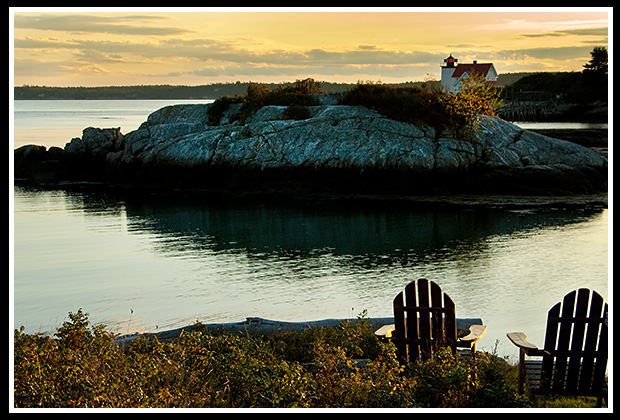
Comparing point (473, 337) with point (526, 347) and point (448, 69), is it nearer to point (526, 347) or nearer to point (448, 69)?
point (526, 347)

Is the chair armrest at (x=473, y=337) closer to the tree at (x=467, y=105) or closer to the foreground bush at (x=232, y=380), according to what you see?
the foreground bush at (x=232, y=380)

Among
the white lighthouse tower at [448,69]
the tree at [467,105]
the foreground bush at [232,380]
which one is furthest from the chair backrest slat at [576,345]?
the white lighthouse tower at [448,69]

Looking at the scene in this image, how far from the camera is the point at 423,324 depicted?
29.2ft

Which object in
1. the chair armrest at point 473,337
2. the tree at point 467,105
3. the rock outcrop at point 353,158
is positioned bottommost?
the chair armrest at point 473,337

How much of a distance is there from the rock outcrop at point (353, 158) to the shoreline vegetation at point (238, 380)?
23160 mm

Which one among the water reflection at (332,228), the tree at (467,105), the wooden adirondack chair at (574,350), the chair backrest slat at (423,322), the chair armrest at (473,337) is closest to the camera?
the wooden adirondack chair at (574,350)

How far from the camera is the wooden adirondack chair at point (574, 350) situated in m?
8.22

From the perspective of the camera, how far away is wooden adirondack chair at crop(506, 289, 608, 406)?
8.22m

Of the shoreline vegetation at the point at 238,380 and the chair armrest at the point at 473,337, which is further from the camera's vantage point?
the chair armrest at the point at 473,337

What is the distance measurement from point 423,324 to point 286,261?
10489mm

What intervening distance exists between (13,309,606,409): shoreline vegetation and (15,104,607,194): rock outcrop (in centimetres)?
2316

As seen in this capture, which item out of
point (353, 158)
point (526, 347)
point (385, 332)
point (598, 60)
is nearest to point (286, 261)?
point (385, 332)

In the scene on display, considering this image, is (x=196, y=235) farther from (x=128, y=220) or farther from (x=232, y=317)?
(x=232, y=317)

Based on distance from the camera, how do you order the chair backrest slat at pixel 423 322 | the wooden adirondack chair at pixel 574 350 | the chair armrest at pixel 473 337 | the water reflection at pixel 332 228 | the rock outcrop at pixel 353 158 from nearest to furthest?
the wooden adirondack chair at pixel 574 350, the chair backrest slat at pixel 423 322, the chair armrest at pixel 473 337, the water reflection at pixel 332 228, the rock outcrop at pixel 353 158
